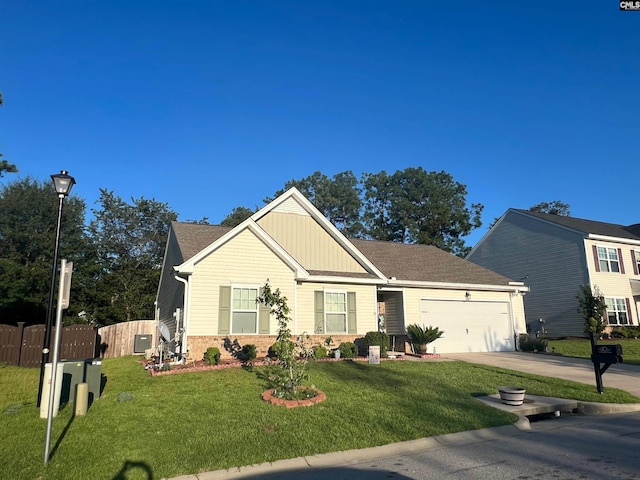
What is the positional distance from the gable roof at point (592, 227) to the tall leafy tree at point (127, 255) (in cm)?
2747

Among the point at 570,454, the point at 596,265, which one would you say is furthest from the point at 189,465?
the point at 596,265

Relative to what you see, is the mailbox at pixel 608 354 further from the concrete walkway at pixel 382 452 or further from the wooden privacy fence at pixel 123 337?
the wooden privacy fence at pixel 123 337

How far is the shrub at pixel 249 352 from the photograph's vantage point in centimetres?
1426

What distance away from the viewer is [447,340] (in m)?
19.5

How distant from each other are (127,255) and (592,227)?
37263 mm

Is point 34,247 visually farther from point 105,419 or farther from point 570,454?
point 570,454

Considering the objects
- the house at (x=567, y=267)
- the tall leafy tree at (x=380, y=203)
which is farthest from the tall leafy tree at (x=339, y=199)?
the house at (x=567, y=267)

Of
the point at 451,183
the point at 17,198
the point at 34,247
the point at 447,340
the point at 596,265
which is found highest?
the point at 451,183

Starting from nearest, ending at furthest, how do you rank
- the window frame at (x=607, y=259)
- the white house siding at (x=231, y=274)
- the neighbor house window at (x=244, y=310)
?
the white house siding at (x=231, y=274) → the neighbor house window at (x=244, y=310) → the window frame at (x=607, y=259)

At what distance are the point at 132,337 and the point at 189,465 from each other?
50.8 ft

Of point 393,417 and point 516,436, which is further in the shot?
point 393,417

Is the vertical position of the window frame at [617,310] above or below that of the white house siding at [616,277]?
below

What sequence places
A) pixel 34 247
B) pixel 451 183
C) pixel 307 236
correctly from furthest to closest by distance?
pixel 451 183, pixel 34 247, pixel 307 236

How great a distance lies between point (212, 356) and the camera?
1353 centimetres
